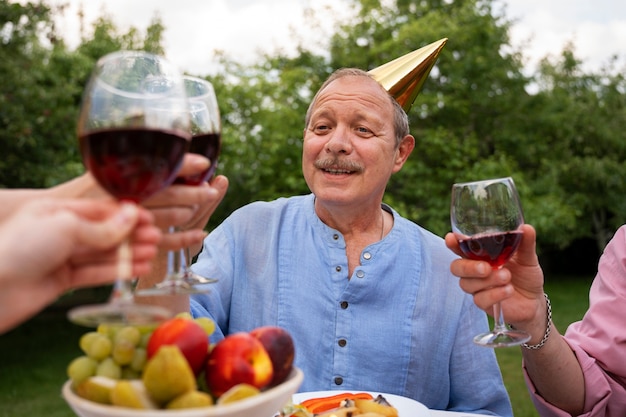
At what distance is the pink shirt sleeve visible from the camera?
215 cm

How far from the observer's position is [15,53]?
6.93m

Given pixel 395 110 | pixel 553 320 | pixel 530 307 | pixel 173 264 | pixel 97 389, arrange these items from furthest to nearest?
pixel 553 320 → pixel 395 110 → pixel 530 307 → pixel 173 264 → pixel 97 389

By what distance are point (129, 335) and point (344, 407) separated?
0.74 m

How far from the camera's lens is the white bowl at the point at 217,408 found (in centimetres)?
103

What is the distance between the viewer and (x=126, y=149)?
1063 mm

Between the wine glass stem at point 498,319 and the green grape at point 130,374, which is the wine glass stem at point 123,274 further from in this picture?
the wine glass stem at point 498,319

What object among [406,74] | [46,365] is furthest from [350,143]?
[46,365]

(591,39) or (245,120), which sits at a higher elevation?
(591,39)

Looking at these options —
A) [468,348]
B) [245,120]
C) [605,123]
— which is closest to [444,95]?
[245,120]

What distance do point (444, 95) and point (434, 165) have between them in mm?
1374

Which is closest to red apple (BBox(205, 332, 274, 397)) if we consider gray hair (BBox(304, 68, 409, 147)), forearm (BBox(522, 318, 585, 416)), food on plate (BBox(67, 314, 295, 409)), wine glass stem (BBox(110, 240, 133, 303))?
food on plate (BBox(67, 314, 295, 409))

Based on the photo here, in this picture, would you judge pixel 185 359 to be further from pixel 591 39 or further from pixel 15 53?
pixel 591 39

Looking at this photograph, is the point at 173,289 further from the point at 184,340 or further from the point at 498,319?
the point at 498,319

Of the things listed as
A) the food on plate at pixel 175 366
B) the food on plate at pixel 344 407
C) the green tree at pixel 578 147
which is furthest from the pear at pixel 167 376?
the green tree at pixel 578 147
